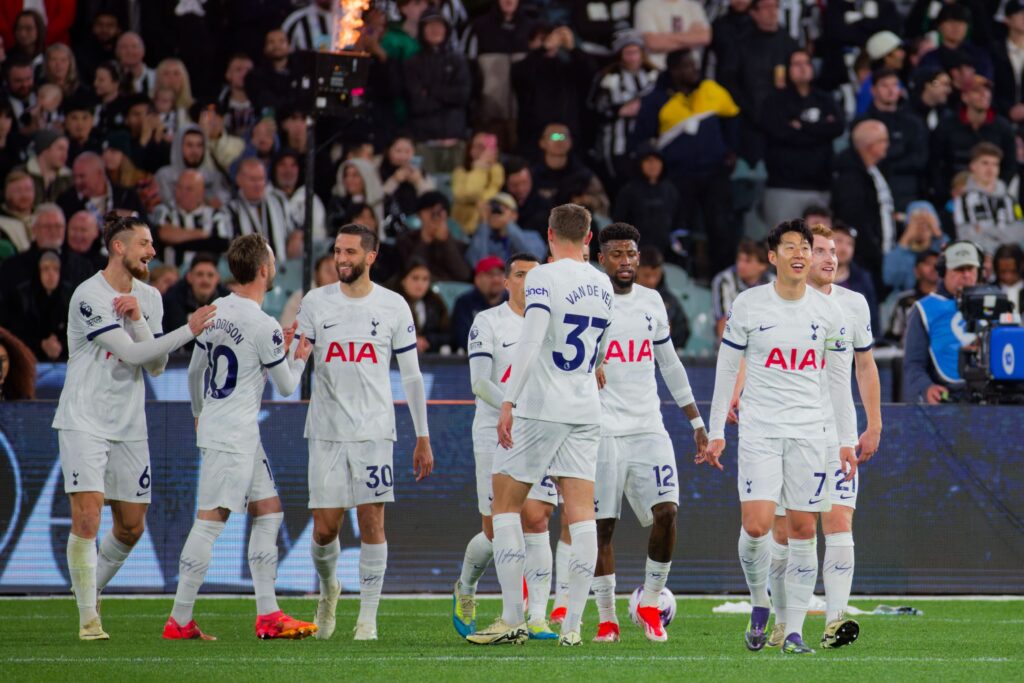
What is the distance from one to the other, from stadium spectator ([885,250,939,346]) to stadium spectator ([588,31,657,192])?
354 centimetres

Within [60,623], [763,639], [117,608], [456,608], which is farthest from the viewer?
[117,608]

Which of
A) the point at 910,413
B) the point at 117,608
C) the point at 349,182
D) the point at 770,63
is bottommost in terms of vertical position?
the point at 117,608

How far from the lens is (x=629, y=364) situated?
968cm

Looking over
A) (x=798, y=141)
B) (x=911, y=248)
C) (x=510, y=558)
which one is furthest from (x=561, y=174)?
(x=510, y=558)

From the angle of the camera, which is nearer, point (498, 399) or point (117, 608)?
point (498, 399)

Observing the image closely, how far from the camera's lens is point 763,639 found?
8.49 meters

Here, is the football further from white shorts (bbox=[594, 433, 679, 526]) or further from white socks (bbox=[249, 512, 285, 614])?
white socks (bbox=[249, 512, 285, 614])

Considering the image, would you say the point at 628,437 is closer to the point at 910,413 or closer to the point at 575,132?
the point at 910,413

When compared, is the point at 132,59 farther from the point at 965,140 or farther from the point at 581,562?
the point at 581,562

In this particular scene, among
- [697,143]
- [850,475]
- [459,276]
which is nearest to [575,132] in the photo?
[697,143]

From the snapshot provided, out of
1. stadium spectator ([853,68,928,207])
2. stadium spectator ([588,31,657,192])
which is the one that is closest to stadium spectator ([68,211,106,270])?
stadium spectator ([588,31,657,192])

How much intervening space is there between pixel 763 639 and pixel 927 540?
13.0 feet

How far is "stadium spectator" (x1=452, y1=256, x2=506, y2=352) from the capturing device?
567 inches

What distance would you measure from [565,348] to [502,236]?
7.71m
